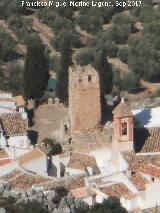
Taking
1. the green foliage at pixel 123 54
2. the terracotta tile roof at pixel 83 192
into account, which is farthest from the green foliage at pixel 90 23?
the terracotta tile roof at pixel 83 192

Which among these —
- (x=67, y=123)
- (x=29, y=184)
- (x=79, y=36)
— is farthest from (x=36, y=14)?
(x=29, y=184)

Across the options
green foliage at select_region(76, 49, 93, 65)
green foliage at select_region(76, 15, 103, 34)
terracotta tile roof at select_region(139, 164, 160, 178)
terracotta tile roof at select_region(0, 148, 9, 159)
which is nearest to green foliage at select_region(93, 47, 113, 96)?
green foliage at select_region(76, 49, 93, 65)

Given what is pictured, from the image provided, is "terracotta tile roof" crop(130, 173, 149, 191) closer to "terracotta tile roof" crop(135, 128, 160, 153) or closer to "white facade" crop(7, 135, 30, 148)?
"terracotta tile roof" crop(135, 128, 160, 153)

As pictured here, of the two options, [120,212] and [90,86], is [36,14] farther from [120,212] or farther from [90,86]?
[120,212]

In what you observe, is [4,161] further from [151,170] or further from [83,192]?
[151,170]

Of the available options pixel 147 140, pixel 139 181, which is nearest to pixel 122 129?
pixel 147 140
